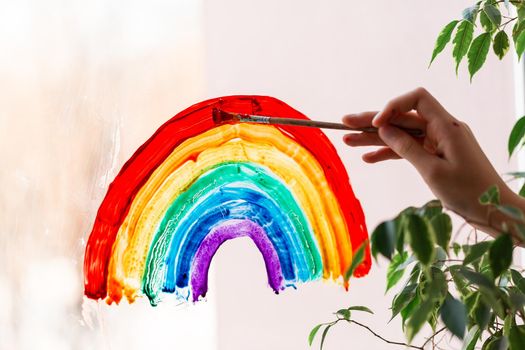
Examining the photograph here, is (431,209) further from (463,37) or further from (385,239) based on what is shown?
(463,37)

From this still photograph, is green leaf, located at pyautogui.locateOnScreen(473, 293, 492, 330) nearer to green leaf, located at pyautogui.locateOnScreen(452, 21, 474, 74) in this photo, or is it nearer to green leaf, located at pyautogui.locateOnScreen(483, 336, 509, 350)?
green leaf, located at pyautogui.locateOnScreen(483, 336, 509, 350)

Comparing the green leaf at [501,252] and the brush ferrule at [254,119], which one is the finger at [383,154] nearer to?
the brush ferrule at [254,119]

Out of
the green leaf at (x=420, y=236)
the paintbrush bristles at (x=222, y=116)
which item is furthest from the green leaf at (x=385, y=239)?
the paintbrush bristles at (x=222, y=116)

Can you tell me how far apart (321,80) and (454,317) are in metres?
0.86

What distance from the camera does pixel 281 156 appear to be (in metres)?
1.04

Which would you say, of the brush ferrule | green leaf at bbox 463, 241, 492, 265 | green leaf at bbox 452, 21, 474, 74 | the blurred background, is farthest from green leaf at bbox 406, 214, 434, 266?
the blurred background

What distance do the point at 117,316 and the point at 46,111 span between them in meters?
0.41

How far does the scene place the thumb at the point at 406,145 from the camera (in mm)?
736

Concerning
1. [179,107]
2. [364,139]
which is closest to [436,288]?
[364,139]

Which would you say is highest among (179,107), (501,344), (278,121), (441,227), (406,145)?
(179,107)

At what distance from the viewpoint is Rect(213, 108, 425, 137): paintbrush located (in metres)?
0.80

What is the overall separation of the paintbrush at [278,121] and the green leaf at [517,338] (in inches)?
9.8

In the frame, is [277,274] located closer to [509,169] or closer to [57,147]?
[57,147]

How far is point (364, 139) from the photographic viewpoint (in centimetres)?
86
